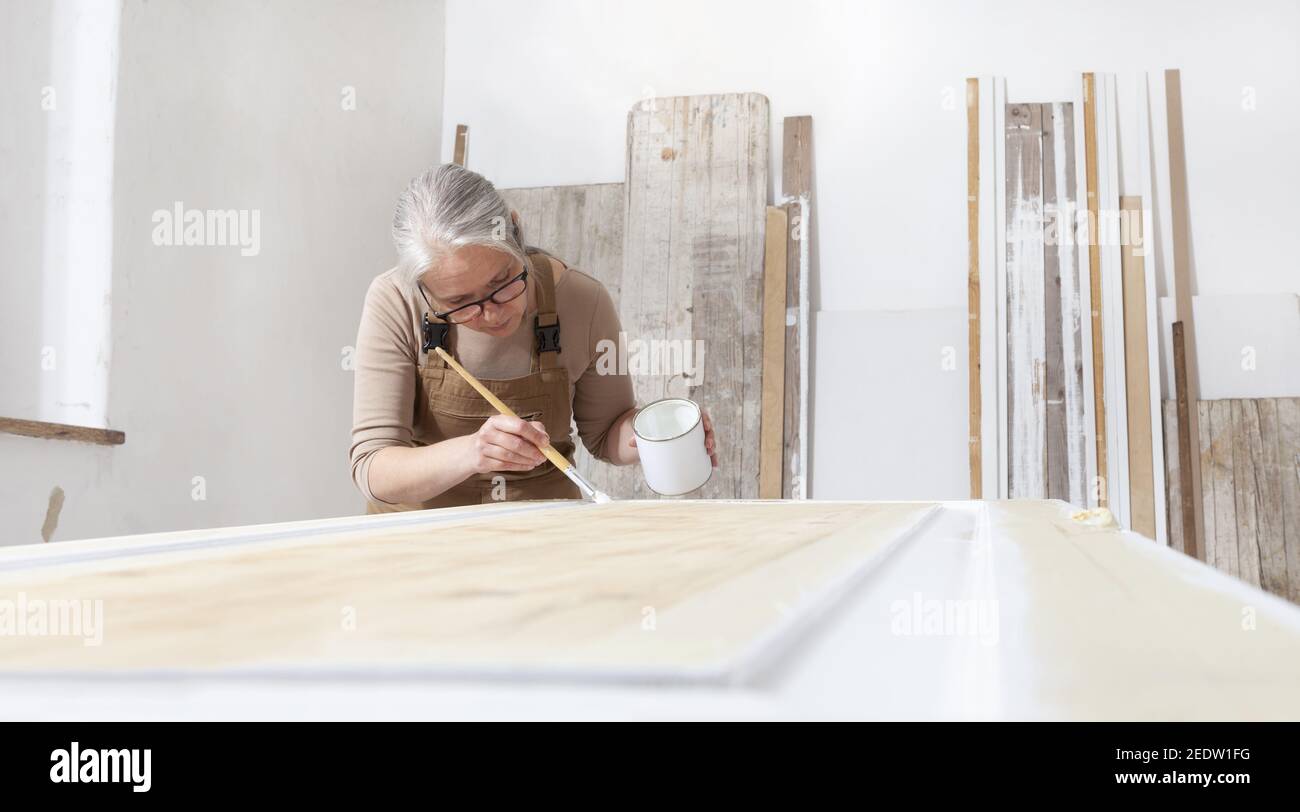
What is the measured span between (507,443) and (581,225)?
2.50m

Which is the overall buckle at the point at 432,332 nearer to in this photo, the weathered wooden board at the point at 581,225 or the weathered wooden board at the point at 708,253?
the weathered wooden board at the point at 708,253

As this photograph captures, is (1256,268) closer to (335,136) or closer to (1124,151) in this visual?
(1124,151)

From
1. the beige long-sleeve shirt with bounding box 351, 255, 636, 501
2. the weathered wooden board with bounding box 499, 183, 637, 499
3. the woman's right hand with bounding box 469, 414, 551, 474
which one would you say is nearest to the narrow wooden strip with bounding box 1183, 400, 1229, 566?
the weathered wooden board with bounding box 499, 183, 637, 499

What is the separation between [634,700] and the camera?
29 centimetres

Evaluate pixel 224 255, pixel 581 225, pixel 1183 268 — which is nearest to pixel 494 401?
pixel 224 255

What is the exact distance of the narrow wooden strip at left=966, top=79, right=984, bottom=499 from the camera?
3393 millimetres

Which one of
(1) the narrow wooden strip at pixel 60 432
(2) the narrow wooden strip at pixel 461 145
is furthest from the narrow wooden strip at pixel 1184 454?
(1) the narrow wooden strip at pixel 60 432

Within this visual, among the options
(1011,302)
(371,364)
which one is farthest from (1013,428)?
(371,364)

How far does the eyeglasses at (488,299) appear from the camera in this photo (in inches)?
69.4

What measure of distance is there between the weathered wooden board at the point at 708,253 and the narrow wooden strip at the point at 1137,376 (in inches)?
51.4

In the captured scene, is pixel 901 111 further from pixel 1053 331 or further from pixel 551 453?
pixel 551 453

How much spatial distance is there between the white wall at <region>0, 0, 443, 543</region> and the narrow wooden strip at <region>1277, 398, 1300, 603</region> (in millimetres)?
3338
